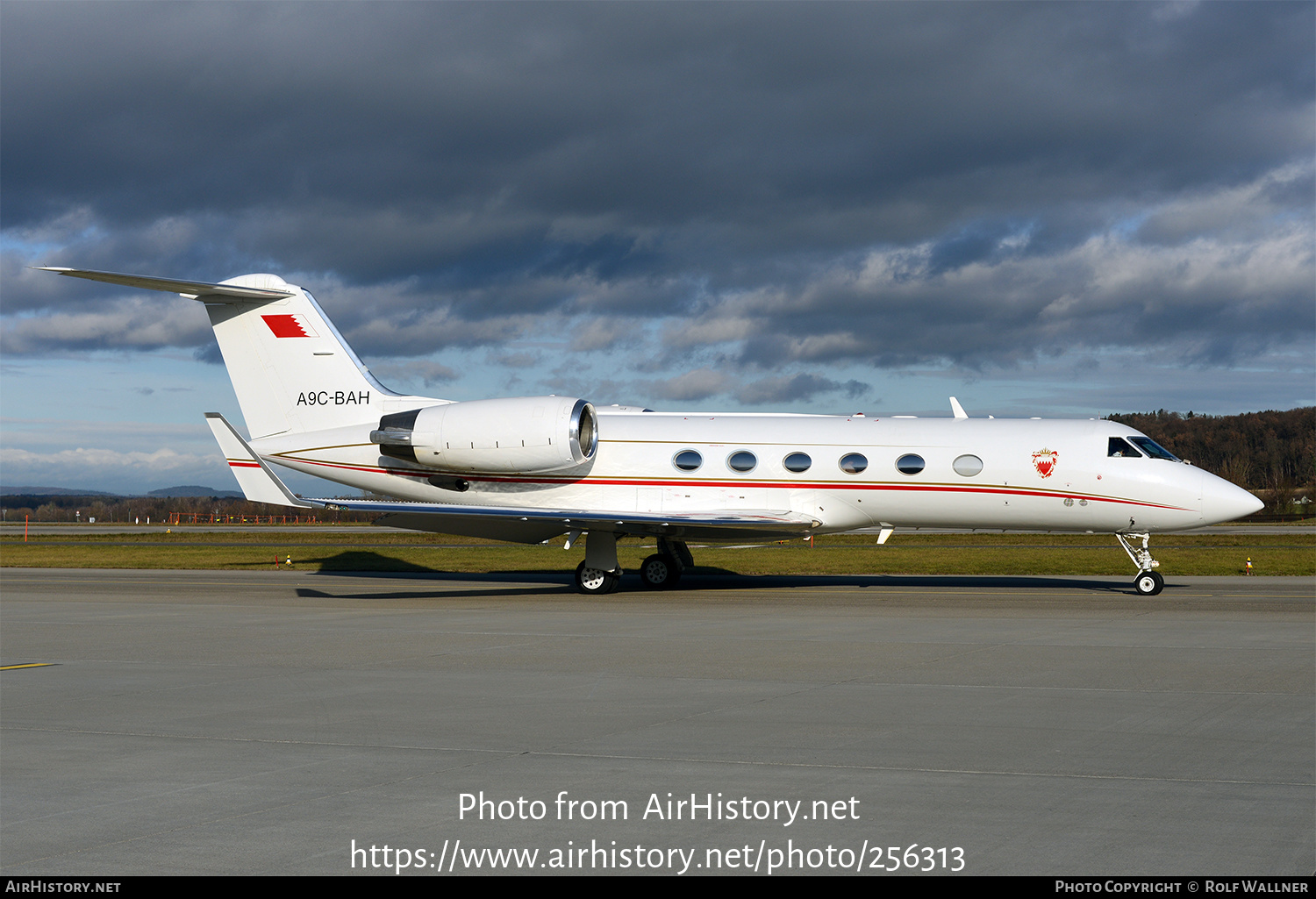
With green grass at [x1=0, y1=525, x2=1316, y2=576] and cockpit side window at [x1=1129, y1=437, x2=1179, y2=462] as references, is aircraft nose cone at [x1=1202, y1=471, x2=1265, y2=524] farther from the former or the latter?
green grass at [x1=0, y1=525, x2=1316, y2=576]

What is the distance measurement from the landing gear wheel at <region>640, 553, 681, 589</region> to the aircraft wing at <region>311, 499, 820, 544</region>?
149 cm

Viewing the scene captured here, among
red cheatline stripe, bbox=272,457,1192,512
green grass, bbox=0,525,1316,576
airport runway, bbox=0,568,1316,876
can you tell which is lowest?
airport runway, bbox=0,568,1316,876

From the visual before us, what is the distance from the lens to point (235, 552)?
36594mm

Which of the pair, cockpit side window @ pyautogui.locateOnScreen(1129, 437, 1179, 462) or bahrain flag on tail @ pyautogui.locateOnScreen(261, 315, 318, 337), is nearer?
cockpit side window @ pyautogui.locateOnScreen(1129, 437, 1179, 462)

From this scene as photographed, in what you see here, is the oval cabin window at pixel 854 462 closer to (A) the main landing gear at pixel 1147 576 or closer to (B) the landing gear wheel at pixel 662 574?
(B) the landing gear wheel at pixel 662 574

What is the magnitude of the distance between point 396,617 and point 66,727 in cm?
880

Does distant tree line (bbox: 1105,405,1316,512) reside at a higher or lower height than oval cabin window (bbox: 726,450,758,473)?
higher

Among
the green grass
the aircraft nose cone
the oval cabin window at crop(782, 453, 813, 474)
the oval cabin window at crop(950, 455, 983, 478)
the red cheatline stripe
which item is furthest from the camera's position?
the green grass

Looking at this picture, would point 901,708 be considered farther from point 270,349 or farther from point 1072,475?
point 270,349

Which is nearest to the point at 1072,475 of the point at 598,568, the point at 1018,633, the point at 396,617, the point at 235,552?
the point at 1018,633

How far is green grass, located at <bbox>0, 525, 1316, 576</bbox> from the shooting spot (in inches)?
1121

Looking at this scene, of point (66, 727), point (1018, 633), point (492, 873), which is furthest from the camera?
point (1018, 633)

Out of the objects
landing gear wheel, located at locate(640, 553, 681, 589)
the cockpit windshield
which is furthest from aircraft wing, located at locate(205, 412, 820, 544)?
the cockpit windshield

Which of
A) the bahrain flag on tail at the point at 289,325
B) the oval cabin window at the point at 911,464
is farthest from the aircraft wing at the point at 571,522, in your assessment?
the bahrain flag on tail at the point at 289,325
